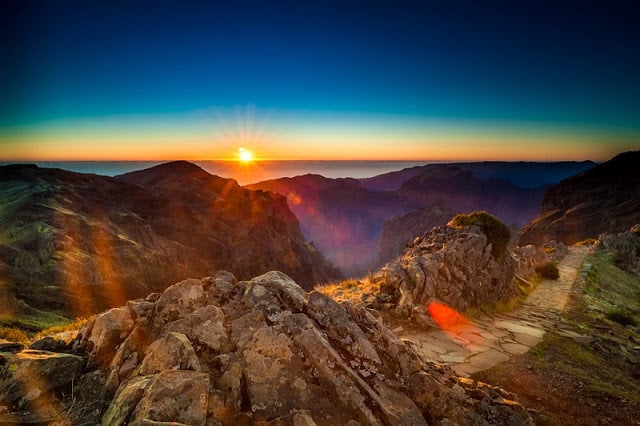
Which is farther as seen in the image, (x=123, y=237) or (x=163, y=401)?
(x=123, y=237)

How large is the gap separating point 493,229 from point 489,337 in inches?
250

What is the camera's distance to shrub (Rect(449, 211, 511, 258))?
14.6 m

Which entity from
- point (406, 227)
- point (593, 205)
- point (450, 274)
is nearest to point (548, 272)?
point (450, 274)

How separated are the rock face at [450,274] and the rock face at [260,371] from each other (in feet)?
18.4

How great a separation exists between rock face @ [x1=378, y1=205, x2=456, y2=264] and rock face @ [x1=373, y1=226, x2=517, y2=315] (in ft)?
431

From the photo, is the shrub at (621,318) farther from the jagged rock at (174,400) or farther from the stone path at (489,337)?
the jagged rock at (174,400)

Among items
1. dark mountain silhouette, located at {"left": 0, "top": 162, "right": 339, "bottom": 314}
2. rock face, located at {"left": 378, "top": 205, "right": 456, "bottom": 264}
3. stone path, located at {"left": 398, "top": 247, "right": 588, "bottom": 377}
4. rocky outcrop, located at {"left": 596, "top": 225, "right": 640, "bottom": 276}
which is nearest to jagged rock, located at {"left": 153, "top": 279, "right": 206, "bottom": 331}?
stone path, located at {"left": 398, "top": 247, "right": 588, "bottom": 377}

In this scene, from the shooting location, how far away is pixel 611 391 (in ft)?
23.2

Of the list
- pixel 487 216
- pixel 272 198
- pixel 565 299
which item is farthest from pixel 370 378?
pixel 272 198

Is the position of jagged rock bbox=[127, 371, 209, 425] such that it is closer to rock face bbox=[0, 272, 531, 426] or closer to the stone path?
rock face bbox=[0, 272, 531, 426]

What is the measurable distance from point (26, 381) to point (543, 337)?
11935 mm

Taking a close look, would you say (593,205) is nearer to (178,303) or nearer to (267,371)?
(267,371)

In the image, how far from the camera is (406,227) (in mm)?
155375

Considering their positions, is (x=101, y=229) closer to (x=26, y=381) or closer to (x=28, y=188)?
(x=28, y=188)
